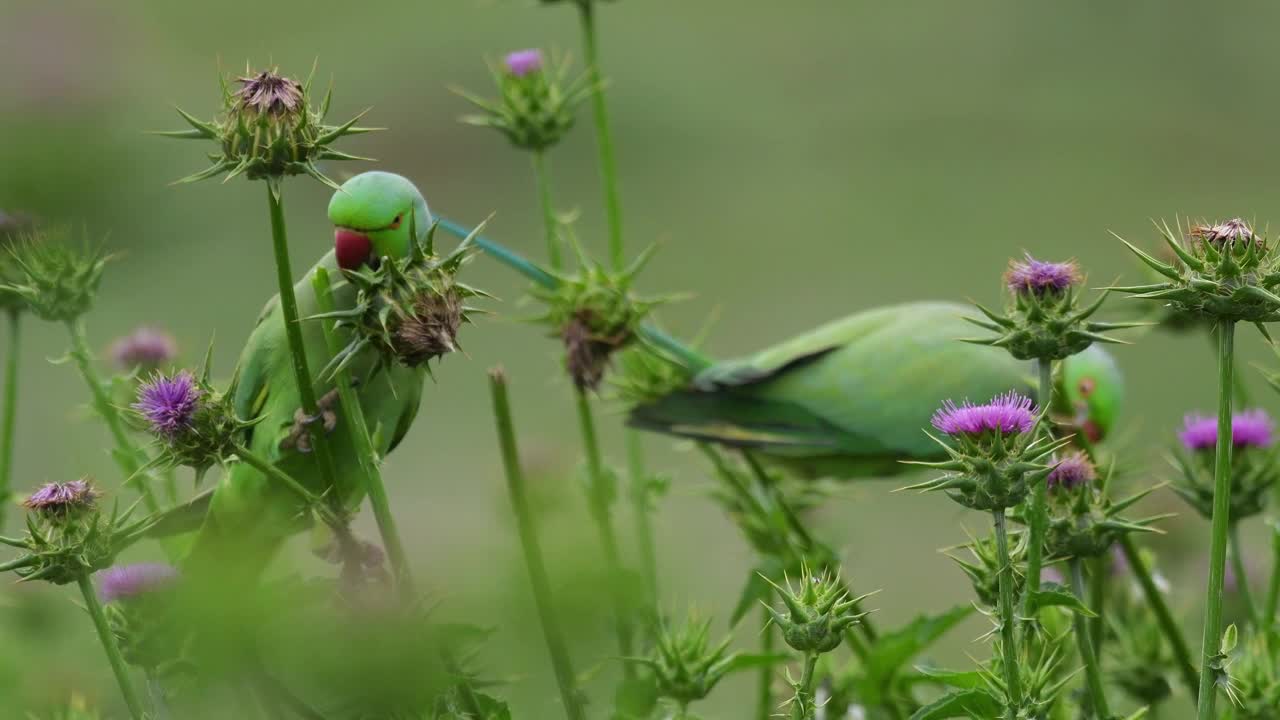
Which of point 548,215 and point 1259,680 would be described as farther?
point 548,215

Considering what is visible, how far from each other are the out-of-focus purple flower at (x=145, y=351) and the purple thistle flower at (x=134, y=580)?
1.90 ft

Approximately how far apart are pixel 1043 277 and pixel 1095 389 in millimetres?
976

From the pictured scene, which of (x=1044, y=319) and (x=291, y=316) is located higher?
(x=291, y=316)

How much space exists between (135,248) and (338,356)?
5503 mm

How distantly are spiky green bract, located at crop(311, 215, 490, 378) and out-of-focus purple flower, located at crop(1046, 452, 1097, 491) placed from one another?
59cm

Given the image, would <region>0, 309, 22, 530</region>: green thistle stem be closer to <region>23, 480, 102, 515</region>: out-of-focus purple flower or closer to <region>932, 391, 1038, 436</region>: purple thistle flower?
<region>23, 480, 102, 515</region>: out-of-focus purple flower

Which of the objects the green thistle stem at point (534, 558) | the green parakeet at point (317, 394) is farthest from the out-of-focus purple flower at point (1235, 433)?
the green parakeet at point (317, 394)

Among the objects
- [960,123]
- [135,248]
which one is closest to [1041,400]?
[135,248]

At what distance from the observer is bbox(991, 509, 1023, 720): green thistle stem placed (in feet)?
4.14

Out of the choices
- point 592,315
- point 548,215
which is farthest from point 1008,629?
point 548,215

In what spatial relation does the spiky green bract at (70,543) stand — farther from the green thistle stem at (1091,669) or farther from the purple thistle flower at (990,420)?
the green thistle stem at (1091,669)

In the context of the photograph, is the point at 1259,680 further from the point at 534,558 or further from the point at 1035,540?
the point at 534,558

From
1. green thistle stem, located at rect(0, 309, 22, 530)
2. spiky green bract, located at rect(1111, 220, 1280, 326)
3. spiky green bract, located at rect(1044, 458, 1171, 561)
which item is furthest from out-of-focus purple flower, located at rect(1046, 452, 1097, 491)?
green thistle stem, located at rect(0, 309, 22, 530)

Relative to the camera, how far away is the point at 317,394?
1.61 m
